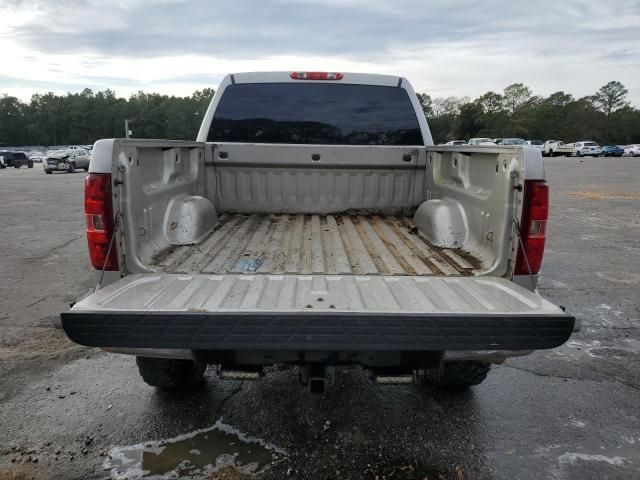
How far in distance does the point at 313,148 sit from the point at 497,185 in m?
1.97

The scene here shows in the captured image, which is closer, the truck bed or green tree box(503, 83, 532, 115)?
the truck bed

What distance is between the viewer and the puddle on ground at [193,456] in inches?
110

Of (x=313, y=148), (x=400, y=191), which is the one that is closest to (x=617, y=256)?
(x=400, y=191)

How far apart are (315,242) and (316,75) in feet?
5.98

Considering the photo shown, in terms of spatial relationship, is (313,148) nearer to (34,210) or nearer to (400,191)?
(400,191)

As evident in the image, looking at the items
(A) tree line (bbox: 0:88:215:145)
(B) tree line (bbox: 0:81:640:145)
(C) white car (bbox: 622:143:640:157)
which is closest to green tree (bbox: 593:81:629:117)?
(B) tree line (bbox: 0:81:640:145)

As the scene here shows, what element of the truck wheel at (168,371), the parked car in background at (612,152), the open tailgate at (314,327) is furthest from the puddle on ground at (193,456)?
the parked car in background at (612,152)

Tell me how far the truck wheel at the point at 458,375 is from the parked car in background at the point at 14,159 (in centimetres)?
4584

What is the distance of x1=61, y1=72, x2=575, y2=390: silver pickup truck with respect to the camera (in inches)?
86.0

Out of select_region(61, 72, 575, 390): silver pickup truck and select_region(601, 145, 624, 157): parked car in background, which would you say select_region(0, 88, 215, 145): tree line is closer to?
select_region(601, 145, 624, 157): parked car in background

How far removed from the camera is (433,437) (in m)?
3.11

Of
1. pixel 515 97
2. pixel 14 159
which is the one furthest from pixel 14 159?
pixel 515 97

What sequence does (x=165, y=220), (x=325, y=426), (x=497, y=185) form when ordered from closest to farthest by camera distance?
(x=497, y=185)
(x=325, y=426)
(x=165, y=220)

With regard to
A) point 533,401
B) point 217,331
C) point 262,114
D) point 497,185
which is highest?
point 262,114
